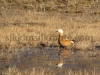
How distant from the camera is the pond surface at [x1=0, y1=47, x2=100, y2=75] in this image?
9.53 meters

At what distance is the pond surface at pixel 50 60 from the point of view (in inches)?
375

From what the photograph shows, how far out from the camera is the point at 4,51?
460 inches

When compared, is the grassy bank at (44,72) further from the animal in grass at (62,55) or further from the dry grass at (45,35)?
the dry grass at (45,35)

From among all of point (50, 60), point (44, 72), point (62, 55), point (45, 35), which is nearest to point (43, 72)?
point (44, 72)

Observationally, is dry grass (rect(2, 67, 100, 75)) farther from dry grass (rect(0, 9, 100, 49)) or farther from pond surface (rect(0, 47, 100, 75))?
dry grass (rect(0, 9, 100, 49))

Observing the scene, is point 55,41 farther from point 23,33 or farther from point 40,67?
point 40,67

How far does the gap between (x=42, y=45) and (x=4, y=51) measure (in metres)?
1.96

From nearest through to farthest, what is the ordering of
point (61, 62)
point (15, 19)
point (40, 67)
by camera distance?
point (40, 67)
point (61, 62)
point (15, 19)

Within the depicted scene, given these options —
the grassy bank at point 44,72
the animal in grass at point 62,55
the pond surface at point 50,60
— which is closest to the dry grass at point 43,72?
the grassy bank at point 44,72

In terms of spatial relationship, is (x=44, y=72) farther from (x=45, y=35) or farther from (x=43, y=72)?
(x=45, y=35)

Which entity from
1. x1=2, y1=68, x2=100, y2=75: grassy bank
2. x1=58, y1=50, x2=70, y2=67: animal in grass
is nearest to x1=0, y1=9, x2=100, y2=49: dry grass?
x1=58, y1=50, x2=70, y2=67: animal in grass

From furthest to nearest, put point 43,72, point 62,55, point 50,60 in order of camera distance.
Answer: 1. point 62,55
2. point 50,60
3. point 43,72

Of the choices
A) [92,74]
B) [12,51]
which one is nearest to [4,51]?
[12,51]

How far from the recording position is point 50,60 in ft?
34.2
